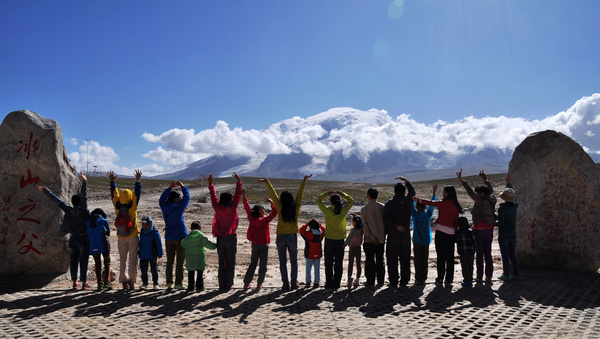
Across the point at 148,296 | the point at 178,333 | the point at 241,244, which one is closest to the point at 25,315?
the point at 148,296

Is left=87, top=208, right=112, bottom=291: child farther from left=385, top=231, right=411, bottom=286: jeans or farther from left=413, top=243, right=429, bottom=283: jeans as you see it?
left=413, top=243, right=429, bottom=283: jeans

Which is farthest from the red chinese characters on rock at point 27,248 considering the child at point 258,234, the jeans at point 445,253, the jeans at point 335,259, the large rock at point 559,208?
the large rock at point 559,208

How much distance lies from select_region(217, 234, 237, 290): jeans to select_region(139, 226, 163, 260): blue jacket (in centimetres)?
128

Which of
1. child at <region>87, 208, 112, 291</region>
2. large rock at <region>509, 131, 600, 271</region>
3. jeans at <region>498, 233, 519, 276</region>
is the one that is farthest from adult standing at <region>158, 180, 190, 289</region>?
large rock at <region>509, 131, 600, 271</region>

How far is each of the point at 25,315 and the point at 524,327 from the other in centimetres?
775

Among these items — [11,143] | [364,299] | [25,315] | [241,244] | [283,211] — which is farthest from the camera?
[241,244]

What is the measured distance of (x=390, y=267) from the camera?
809 centimetres

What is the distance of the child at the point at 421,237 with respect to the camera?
8.15 meters

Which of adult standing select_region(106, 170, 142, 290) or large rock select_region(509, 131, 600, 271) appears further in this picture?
large rock select_region(509, 131, 600, 271)

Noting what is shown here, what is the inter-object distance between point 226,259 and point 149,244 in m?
1.58

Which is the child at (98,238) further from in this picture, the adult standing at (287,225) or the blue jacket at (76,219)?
the adult standing at (287,225)

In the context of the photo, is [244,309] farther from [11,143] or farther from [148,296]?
[11,143]

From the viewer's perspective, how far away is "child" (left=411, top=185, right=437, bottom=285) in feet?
26.7

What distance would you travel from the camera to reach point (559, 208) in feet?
32.5
